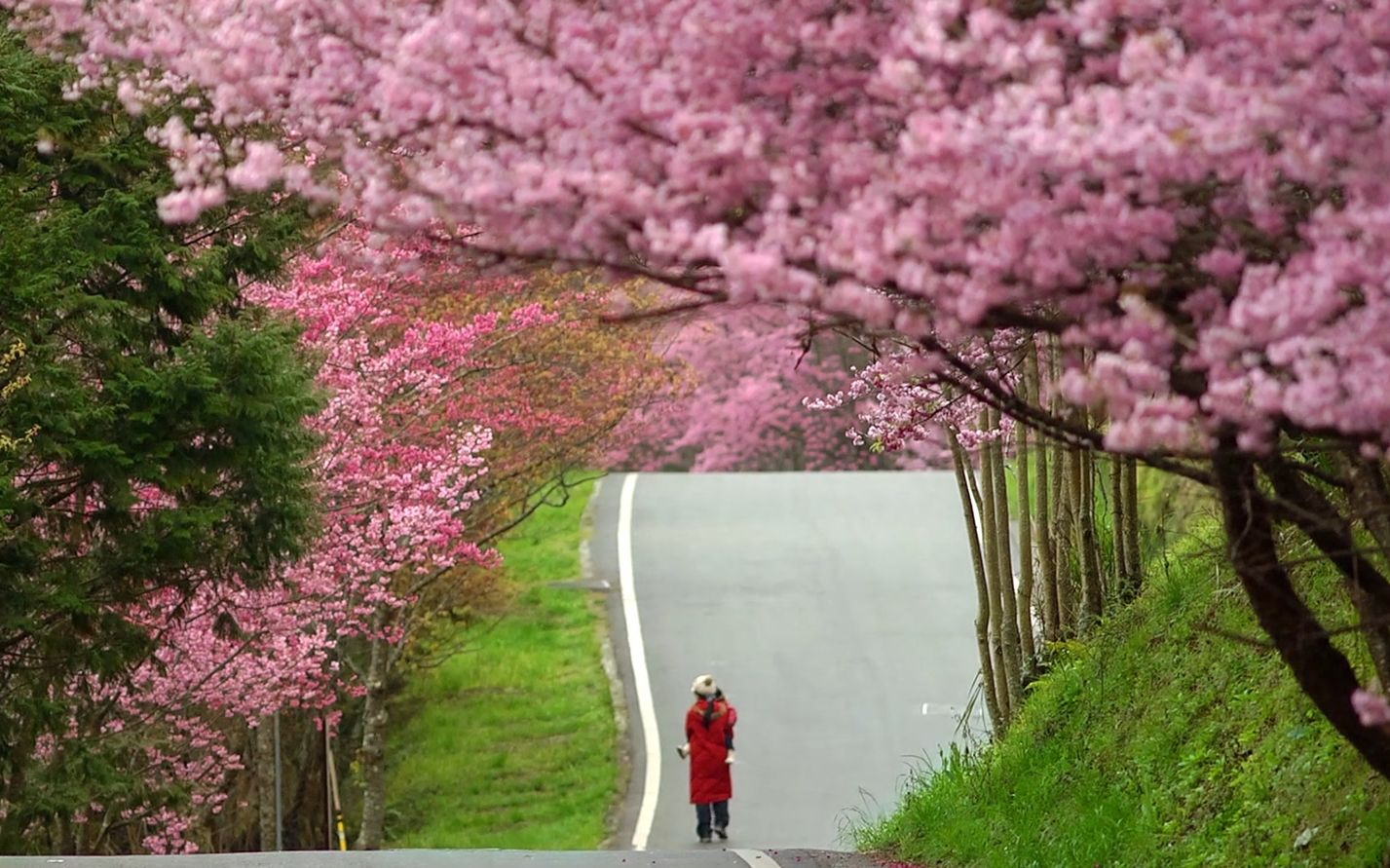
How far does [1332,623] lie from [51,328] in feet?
26.9

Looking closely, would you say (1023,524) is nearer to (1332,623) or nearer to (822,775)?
(1332,623)

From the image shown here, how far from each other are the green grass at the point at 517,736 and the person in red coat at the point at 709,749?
8.63 feet

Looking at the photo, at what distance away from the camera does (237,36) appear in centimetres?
610

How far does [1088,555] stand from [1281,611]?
697 centimetres

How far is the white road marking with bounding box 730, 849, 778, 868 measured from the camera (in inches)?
475

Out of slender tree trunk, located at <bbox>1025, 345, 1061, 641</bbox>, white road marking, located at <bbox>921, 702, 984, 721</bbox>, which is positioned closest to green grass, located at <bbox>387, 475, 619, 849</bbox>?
white road marking, located at <bbox>921, 702, 984, 721</bbox>

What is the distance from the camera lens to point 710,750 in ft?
62.9

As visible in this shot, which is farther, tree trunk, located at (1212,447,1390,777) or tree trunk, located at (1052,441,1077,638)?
tree trunk, located at (1052,441,1077,638)

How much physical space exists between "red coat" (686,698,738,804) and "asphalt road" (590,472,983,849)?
1.14m

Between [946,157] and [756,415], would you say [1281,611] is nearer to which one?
[946,157]

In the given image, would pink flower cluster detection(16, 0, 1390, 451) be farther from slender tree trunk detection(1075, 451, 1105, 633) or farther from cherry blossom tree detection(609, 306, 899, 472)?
cherry blossom tree detection(609, 306, 899, 472)

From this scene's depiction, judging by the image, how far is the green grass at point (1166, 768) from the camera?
29.7 ft

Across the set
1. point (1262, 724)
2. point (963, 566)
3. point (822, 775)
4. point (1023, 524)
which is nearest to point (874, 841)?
point (1023, 524)

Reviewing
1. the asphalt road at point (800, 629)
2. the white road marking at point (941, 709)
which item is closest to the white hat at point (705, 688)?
the asphalt road at point (800, 629)
